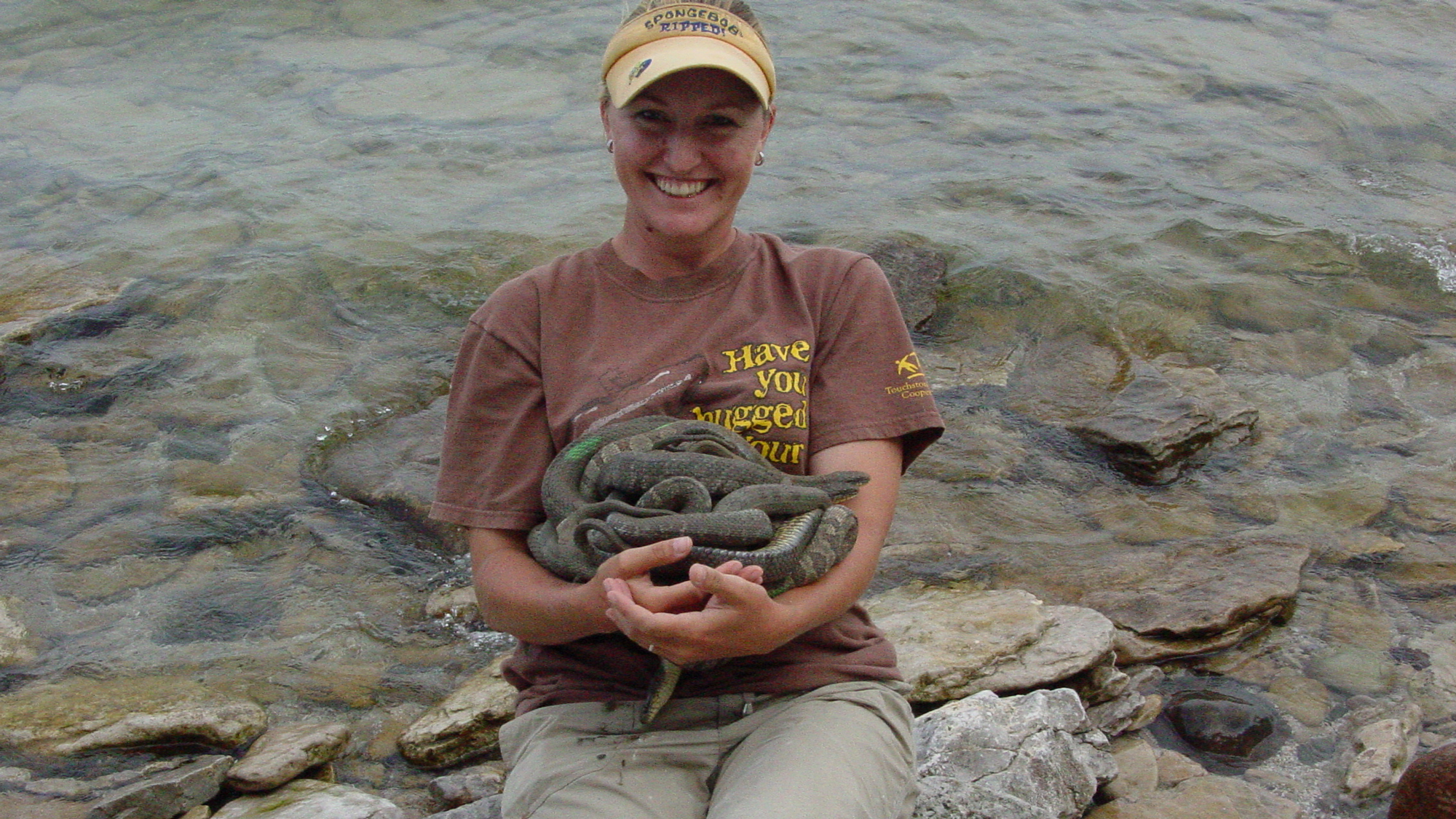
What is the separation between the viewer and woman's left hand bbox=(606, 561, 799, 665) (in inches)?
95.3

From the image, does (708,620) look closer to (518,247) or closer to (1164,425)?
(1164,425)

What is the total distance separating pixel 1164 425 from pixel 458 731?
12.5 feet

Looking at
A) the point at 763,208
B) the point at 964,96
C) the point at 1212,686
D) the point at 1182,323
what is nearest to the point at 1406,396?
the point at 1182,323

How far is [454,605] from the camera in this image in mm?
5188

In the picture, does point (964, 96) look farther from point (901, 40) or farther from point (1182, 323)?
point (1182, 323)

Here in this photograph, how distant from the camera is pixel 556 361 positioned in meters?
3.00

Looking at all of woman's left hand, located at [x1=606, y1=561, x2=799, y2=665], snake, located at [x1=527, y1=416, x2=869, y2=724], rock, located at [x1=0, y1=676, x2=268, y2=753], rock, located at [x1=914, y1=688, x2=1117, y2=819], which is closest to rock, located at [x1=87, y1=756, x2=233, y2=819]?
rock, located at [x1=0, y1=676, x2=268, y2=753]

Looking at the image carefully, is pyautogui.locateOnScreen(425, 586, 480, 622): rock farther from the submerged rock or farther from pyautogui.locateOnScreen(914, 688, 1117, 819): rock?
the submerged rock

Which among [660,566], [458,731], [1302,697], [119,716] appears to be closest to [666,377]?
[660,566]

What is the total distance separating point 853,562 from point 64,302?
638 centimetres

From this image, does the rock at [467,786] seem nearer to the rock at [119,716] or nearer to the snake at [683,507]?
the rock at [119,716]

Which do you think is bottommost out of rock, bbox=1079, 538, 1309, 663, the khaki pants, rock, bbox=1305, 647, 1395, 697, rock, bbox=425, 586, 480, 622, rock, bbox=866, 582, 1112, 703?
rock, bbox=425, 586, 480, 622

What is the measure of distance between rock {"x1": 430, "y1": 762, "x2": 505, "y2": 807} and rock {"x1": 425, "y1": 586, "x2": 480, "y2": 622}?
111 centimetres

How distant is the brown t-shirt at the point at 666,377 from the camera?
9.64ft
